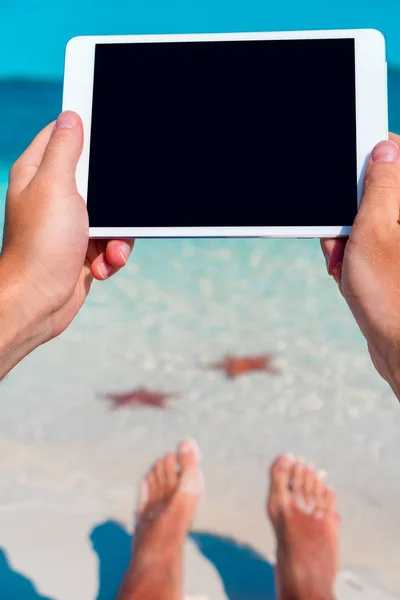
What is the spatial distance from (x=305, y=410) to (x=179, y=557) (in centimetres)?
80

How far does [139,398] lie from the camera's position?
102 inches

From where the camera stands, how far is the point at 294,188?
4.36 ft

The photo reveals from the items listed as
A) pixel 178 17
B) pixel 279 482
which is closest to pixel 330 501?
pixel 279 482

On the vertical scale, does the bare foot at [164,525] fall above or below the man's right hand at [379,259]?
below

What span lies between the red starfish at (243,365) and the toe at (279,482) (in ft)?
1.42

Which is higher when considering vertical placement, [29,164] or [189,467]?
[29,164]

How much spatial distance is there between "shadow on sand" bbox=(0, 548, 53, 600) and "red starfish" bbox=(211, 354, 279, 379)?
1.10 metres

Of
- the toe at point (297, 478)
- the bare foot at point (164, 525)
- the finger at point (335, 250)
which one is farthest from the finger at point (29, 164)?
→ the toe at point (297, 478)

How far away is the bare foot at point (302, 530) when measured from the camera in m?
1.90

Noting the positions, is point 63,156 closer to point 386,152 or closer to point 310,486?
point 386,152

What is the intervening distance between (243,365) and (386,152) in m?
1.56

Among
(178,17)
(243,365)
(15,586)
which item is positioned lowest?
(15,586)

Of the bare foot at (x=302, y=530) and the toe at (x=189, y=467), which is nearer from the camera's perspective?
the bare foot at (x=302, y=530)

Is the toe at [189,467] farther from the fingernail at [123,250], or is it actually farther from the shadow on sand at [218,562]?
the fingernail at [123,250]
